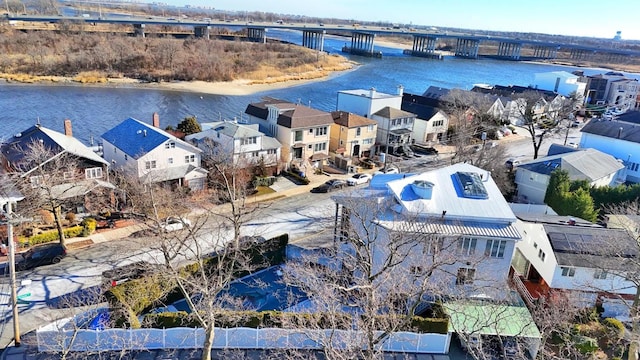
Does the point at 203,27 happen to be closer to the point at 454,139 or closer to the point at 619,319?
the point at 454,139

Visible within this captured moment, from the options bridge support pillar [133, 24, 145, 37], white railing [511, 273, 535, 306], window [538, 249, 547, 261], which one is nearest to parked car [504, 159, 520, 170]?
window [538, 249, 547, 261]

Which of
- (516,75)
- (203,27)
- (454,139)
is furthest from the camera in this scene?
(516,75)

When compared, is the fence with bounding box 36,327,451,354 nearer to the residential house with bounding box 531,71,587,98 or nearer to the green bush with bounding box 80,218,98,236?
the green bush with bounding box 80,218,98,236

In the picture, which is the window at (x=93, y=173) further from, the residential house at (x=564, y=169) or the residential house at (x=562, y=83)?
the residential house at (x=562, y=83)

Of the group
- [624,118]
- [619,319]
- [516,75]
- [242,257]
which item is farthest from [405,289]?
[516,75]

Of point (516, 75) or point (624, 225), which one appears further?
point (516, 75)

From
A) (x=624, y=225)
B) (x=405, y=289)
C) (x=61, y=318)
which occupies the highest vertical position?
(x=624, y=225)

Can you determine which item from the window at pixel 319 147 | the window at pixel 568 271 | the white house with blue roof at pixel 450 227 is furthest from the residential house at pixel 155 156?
the window at pixel 568 271
